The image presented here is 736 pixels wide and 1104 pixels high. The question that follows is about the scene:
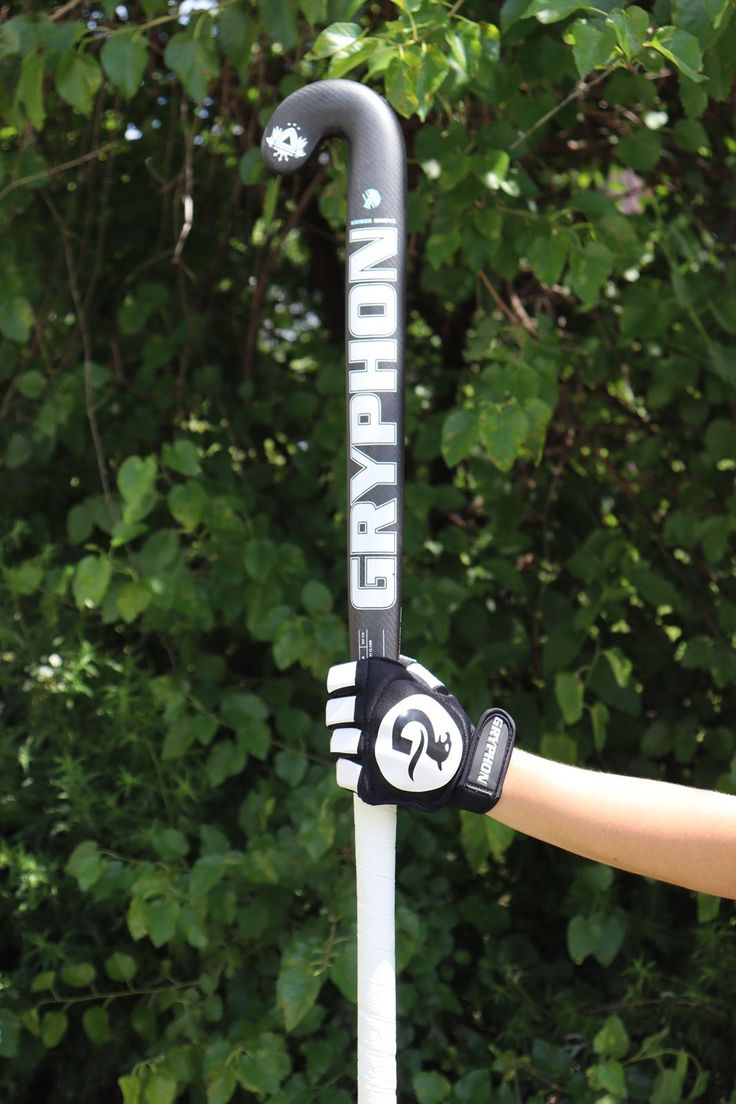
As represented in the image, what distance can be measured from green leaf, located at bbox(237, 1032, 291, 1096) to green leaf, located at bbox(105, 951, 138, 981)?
316mm

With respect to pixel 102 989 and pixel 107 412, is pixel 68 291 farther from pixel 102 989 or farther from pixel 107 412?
pixel 102 989

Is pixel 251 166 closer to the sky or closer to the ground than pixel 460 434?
closer to the sky

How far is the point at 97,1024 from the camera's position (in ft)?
7.70

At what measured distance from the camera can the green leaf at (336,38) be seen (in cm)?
170

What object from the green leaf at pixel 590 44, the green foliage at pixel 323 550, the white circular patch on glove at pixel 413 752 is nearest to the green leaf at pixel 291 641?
the green foliage at pixel 323 550

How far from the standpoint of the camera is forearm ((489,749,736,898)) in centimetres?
137

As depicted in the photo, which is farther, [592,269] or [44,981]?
[44,981]

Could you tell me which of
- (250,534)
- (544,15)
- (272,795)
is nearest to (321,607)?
(250,534)

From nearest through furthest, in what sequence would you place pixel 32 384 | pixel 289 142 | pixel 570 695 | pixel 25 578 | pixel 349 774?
pixel 349 774, pixel 289 142, pixel 570 695, pixel 25 578, pixel 32 384

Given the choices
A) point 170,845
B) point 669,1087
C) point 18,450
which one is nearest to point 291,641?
point 170,845

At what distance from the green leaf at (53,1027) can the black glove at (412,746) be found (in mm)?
1129

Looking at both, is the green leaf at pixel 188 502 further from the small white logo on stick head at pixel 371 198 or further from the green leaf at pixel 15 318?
the small white logo on stick head at pixel 371 198

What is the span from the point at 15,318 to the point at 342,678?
1.29m

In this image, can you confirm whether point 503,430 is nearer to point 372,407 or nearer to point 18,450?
point 372,407
